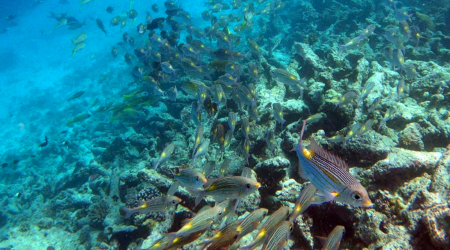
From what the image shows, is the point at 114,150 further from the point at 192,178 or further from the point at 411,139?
the point at 411,139

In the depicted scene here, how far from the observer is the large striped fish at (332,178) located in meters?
1.65

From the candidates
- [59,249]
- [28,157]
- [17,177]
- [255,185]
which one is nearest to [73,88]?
[28,157]

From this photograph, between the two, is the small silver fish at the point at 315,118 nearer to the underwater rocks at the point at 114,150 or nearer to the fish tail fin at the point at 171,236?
the fish tail fin at the point at 171,236

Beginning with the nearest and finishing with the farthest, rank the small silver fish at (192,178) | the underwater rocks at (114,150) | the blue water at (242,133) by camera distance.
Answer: the small silver fish at (192,178) → the blue water at (242,133) → the underwater rocks at (114,150)

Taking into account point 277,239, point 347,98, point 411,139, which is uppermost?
point 277,239

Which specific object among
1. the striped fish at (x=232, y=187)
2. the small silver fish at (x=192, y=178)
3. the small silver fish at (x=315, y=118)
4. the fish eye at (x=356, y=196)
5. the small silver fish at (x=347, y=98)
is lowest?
the small silver fish at (x=315, y=118)

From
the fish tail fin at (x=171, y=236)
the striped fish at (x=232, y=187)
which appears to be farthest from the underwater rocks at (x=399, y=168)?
the fish tail fin at (x=171, y=236)

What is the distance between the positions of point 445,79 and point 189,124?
8649 mm

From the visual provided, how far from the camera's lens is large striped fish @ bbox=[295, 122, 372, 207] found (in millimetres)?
1652

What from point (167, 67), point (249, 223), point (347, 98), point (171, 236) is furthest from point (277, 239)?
point (167, 67)

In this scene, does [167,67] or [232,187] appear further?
[167,67]

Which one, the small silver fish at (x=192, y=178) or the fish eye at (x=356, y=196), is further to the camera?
the small silver fish at (x=192, y=178)

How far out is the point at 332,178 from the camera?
1.75 m

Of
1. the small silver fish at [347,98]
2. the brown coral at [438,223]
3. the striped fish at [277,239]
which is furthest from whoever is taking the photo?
the small silver fish at [347,98]
